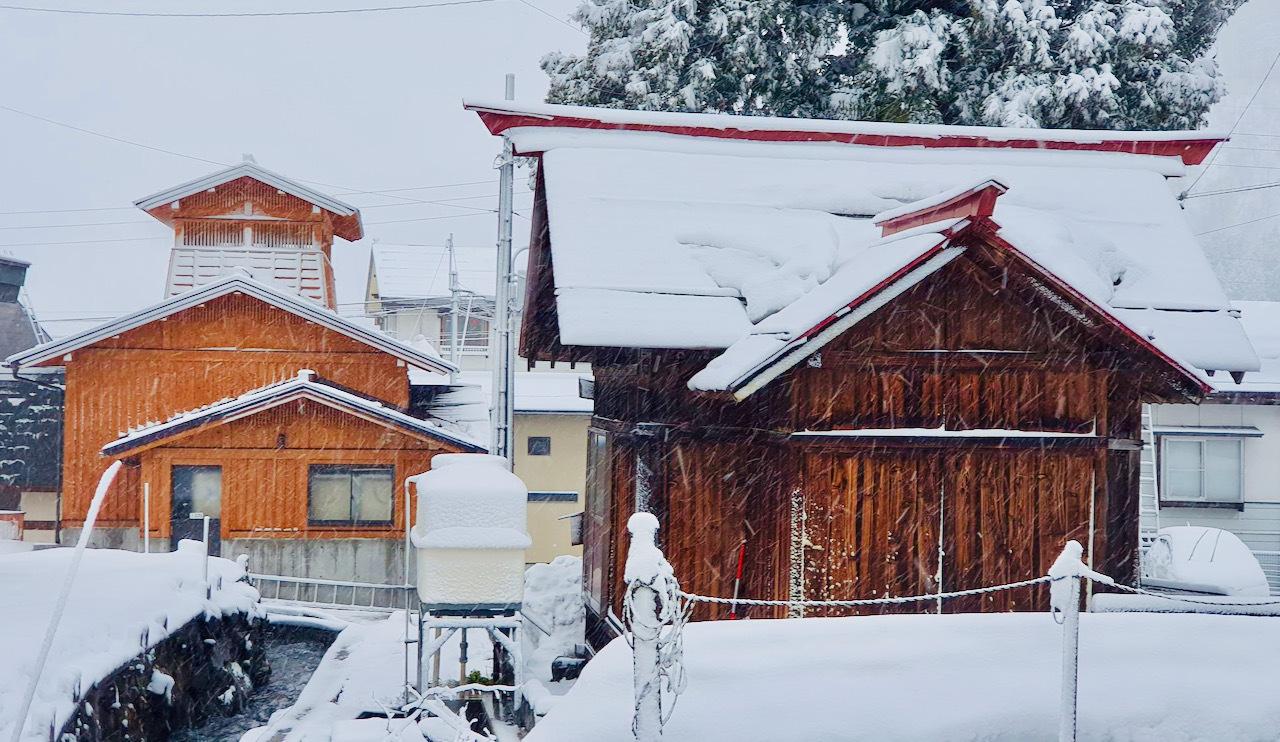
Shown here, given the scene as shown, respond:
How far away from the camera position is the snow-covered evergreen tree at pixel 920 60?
17766 mm

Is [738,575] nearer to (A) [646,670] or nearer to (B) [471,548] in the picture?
(B) [471,548]

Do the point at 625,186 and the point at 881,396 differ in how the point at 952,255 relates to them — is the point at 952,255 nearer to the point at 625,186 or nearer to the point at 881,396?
the point at 881,396

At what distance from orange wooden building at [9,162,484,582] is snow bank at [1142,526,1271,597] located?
1292 cm

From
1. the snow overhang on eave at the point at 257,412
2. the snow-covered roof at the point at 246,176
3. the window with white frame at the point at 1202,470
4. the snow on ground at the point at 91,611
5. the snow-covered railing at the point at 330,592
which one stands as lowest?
the snow-covered railing at the point at 330,592

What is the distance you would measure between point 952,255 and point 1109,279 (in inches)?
108

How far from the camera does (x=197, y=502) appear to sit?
1981cm

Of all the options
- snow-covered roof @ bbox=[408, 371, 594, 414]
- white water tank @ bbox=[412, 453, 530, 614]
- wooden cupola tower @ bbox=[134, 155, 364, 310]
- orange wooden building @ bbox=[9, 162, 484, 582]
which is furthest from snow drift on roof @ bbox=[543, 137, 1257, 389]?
wooden cupola tower @ bbox=[134, 155, 364, 310]

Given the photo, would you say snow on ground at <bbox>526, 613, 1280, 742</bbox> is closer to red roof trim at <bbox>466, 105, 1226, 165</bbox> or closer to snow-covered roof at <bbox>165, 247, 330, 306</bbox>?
red roof trim at <bbox>466, 105, 1226, 165</bbox>

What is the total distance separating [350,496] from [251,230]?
28.3 feet

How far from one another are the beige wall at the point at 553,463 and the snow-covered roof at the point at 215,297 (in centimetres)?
384

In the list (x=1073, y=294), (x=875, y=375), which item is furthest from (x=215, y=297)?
(x=1073, y=294)

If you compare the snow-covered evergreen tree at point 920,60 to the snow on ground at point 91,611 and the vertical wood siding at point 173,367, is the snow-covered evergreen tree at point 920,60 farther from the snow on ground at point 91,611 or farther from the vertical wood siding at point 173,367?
the snow on ground at point 91,611

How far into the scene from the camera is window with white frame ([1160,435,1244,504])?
17203 mm

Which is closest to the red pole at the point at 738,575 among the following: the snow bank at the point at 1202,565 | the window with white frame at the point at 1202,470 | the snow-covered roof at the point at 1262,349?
the snow bank at the point at 1202,565
